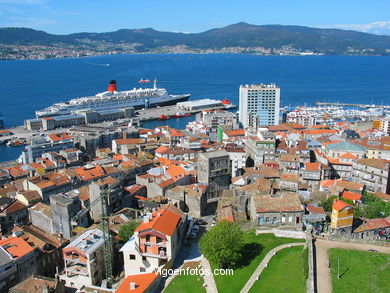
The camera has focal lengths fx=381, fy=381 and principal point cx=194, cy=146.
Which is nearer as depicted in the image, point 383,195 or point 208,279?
point 208,279

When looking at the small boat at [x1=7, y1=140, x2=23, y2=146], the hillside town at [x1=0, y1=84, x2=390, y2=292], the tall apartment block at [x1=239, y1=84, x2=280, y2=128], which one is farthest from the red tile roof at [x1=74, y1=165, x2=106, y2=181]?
the tall apartment block at [x1=239, y1=84, x2=280, y2=128]

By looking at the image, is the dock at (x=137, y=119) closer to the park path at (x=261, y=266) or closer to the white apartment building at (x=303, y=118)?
the white apartment building at (x=303, y=118)

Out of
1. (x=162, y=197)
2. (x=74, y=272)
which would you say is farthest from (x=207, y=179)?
(x=74, y=272)

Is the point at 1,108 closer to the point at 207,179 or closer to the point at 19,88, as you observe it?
the point at 19,88

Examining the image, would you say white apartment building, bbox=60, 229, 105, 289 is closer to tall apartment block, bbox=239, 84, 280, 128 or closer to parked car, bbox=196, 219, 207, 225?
parked car, bbox=196, 219, 207, 225

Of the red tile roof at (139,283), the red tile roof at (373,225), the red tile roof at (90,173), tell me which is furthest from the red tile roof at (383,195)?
the red tile roof at (90,173)

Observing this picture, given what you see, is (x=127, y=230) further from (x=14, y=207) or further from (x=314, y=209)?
(x=314, y=209)

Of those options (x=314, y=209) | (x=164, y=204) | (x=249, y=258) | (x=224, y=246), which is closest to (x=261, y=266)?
(x=249, y=258)
